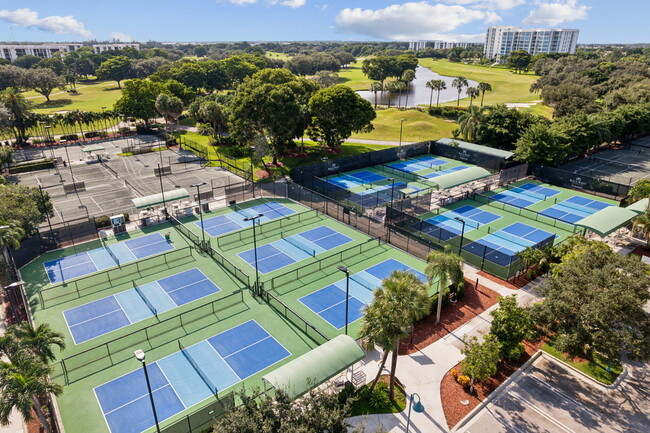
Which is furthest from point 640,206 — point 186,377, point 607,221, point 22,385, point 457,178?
point 22,385

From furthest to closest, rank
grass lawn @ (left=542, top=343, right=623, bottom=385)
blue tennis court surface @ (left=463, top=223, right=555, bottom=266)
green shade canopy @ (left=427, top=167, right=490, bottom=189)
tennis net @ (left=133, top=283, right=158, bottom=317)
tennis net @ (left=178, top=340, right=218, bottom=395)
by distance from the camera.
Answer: green shade canopy @ (left=427, top=167, right=490, bottom=189) → blue tennis court surface @ (left=463, top=223, right=555, bottom=266) → tennis net @ (left=133, top=283, right=158, bottom=317) → grass lawn @ (left=542, top=343, right=623, bottom=385) → tennis net @ (left=178, top=340, right=218, bottom=395)

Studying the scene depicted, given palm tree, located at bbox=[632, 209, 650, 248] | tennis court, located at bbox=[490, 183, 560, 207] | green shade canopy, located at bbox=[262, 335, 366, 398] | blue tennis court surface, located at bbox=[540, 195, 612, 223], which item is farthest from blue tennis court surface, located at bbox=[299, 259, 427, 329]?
tennis court, located at bbox=[490, 183, 560, 207]

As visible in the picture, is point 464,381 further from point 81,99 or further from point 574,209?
point 81,99

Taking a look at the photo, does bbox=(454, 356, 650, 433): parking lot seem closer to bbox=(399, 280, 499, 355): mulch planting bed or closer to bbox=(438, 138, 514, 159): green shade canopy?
bbox=(399, 280, 499, 355): mulch planting bed

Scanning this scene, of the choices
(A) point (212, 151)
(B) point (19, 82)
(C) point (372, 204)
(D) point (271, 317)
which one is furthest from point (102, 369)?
(B) point (19, 82)

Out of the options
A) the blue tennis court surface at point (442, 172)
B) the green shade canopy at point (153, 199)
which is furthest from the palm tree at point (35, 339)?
the blue tennis court surface at point (442, 172)
